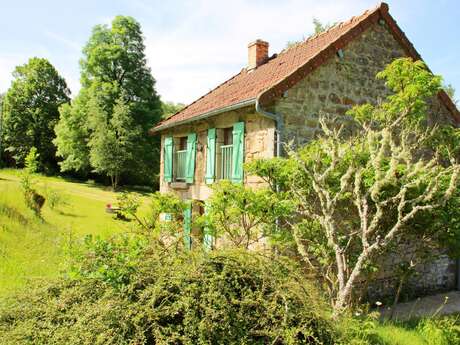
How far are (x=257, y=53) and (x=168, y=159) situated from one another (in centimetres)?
414

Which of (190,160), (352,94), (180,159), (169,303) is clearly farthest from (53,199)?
(169,303)

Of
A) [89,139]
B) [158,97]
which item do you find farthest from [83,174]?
[158,97]

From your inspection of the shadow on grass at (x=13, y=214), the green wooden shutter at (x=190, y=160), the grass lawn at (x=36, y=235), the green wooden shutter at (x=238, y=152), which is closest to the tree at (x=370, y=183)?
Result: the green wooden shutter at (x=238, y=152)

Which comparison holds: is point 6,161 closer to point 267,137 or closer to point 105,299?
point 267,137

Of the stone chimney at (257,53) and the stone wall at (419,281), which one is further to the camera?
the stone chimney at (257,53)

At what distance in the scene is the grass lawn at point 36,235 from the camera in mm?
5857

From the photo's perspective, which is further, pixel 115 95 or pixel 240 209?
pixel 115 95

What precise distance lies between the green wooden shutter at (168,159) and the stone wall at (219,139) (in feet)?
0.65

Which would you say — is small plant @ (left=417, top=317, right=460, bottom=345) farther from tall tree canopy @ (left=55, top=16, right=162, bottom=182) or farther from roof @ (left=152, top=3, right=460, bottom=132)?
tall tree canopy @ (left=55, top=16, right=162, bottom=182)

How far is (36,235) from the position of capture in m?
10.6

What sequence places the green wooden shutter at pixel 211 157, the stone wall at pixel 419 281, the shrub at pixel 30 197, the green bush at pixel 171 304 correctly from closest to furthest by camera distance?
the green bush at pixel 171 304
the stone wall at pixel 419 281
the green wooden shutter at pixel 211 157
the shrub at pixel 30 197

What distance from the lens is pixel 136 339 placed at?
336 centimetres

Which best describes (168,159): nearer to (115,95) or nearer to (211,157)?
(211,157)

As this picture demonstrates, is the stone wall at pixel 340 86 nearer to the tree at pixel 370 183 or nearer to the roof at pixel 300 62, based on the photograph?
the roof at pixel 300 62
